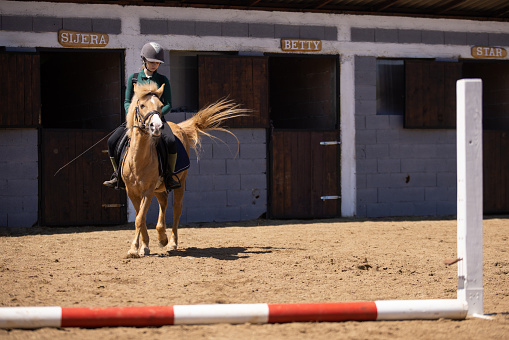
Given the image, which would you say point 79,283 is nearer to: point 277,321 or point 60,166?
point 277,321

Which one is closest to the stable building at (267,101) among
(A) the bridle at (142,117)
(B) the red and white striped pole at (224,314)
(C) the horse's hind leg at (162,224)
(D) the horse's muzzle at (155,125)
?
(C) the horse's hind leg at (162,224)

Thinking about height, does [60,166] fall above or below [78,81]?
below

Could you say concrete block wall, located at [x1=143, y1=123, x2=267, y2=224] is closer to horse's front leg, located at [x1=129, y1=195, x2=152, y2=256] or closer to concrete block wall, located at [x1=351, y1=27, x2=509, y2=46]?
concrete block wall, located at [x1=351, y1=27, x2=509, y2=46]

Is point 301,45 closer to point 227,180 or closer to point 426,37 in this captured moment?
point 426,37

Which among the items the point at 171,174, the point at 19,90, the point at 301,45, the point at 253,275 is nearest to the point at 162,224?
the point at 171,174

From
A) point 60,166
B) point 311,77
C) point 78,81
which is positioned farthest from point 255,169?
point 78,81

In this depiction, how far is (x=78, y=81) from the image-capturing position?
502 inches

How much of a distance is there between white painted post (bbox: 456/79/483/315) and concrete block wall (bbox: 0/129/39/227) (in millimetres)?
7909

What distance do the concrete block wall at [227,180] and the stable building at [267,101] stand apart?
0.08 ft

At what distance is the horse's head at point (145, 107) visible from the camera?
254 inches

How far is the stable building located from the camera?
1045 cm

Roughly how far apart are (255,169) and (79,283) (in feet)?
20.8

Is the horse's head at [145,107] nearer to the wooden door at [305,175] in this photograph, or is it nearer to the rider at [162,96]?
the rider at [162,96]

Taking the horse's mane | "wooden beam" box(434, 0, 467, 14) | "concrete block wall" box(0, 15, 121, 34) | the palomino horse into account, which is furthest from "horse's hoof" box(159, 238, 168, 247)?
"wooden beam" box(434, 0, 467, 14)
